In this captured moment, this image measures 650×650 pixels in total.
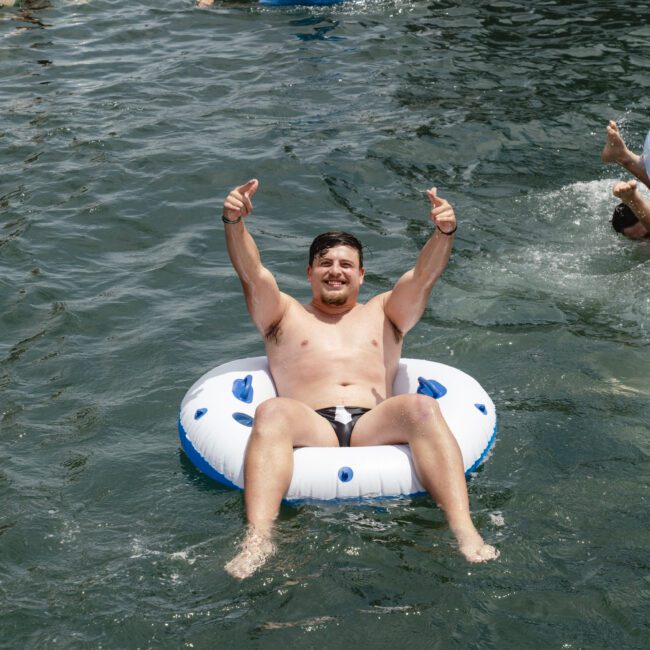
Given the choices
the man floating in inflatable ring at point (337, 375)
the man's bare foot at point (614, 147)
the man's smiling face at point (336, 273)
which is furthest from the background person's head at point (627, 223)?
the man's smiling face at point (336, 273)

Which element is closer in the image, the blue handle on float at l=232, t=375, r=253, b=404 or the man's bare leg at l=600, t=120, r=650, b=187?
the blue handle on float at l=232, t=375, r=253, b=404

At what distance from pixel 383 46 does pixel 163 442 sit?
892 cm

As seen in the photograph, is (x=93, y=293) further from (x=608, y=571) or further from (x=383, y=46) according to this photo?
(x=383, y=46)

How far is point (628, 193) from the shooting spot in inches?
305

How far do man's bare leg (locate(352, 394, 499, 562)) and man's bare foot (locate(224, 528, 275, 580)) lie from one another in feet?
2.87

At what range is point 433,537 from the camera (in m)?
5.02

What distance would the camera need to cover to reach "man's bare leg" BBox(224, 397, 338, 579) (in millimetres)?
4871

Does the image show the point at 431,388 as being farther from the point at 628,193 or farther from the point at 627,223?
the point at 627,223

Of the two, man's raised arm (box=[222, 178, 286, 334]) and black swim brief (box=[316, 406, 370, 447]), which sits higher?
man's raised arm (box=[222, 178, 286, 334])

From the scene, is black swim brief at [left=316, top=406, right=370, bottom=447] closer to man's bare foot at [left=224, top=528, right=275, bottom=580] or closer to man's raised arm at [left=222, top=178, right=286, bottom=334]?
man's raised arm at [left=222, top=178, right=286, bottom=334]

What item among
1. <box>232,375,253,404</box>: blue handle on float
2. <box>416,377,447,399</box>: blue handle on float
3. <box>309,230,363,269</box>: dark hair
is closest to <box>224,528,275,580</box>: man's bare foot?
<box>232,375,253,404</box>: blue handle on float

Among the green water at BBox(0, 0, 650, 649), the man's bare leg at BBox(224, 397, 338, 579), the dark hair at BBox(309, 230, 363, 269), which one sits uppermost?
the dark hair at BBox(309, 230, 363, 269)

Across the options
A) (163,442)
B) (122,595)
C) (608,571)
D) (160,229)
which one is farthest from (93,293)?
(608,571)

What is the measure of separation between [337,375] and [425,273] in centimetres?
77
